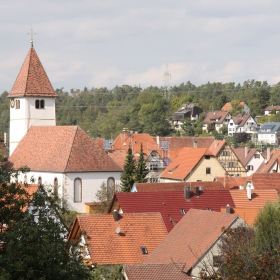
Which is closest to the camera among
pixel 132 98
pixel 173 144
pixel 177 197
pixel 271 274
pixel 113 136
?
pixel 271 274

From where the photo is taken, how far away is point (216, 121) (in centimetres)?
15488

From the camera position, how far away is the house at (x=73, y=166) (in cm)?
6069

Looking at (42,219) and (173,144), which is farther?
(173,144)

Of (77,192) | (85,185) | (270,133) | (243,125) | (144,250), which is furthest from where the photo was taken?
(243,125)

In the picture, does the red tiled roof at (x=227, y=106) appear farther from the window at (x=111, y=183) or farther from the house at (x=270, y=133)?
the window at (x=111, y=183)

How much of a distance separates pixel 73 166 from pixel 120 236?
2727cm

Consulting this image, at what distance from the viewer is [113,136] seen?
136m

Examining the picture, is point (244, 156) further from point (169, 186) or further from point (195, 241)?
point (195, 241)

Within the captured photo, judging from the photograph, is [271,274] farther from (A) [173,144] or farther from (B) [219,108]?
(B) [219,108]

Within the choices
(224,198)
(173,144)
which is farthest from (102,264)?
(173,144)

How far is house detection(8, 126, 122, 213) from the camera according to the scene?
2389 inches

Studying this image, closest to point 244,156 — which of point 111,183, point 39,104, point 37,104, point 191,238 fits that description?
point 39,104

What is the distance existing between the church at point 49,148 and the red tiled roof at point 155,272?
1083 inches

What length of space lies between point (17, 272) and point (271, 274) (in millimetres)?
5648
